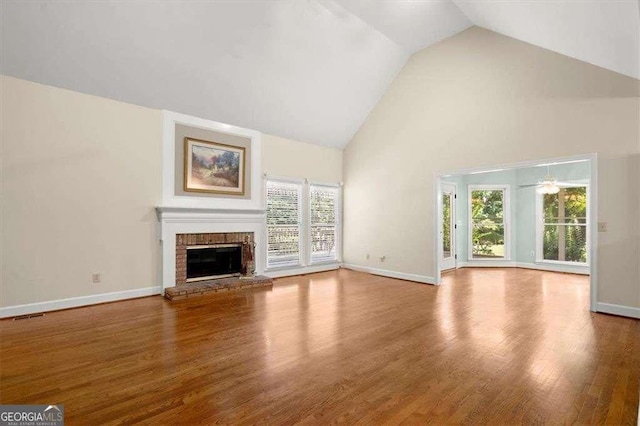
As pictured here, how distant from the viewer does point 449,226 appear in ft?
26.1

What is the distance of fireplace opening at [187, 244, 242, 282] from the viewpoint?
556 centimetres

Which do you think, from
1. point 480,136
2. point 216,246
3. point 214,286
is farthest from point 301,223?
point 480,136

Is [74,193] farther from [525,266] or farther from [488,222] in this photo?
[525,266]

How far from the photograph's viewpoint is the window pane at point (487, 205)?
8.35 meters

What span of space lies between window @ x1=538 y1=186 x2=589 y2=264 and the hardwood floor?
3531mm

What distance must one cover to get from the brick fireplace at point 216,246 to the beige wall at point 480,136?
8.70 feet

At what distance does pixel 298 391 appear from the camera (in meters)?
2.25

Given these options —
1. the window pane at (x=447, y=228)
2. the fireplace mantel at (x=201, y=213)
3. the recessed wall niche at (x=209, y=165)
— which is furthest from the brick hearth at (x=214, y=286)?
the window pane at (x=447, y=228)

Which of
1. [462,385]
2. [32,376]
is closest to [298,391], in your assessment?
[462,385]

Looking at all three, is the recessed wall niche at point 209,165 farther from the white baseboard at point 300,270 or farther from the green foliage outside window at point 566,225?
the green foliage outside window at point 566,225

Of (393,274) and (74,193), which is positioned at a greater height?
(74,193)

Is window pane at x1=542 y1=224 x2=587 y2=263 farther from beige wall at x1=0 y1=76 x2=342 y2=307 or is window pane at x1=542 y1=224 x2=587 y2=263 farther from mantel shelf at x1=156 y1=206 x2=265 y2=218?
beige wall at x1=0 y1=76 x2=342 y2=307

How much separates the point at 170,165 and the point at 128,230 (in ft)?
4.07

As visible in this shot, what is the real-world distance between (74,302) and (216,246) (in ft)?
7.13
